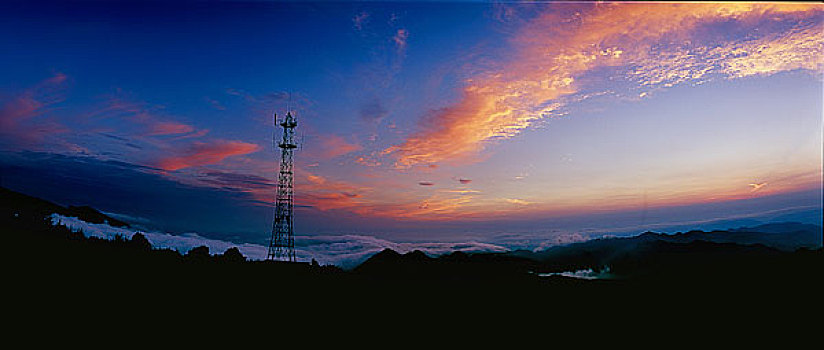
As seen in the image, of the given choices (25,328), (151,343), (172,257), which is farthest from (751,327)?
(172,257)

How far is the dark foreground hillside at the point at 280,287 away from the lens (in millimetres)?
17844

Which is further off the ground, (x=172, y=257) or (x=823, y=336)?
(x=172, y=257)

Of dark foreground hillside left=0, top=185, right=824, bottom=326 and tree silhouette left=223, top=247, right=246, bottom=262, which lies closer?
dark foreground hillside left=0, top=185, right=824, bottom=326

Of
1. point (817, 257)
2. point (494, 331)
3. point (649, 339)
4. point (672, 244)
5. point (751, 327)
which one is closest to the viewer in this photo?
point (494, 331)

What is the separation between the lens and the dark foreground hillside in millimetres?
17844

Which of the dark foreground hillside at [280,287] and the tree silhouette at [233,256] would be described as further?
the tree silhouette at [233,256]

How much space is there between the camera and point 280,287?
27.9 m

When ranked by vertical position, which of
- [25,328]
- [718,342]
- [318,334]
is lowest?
[718,342]

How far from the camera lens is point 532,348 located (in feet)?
73.8

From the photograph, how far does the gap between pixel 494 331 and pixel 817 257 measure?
6216 cm

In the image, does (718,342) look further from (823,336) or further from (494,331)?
(494,331)

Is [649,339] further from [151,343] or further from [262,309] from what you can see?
[151,343]

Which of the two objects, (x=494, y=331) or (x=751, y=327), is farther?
(x=751, y=327)

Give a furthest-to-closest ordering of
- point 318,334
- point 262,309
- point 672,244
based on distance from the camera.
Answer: point 672,244, point 262,309, point 318,334
